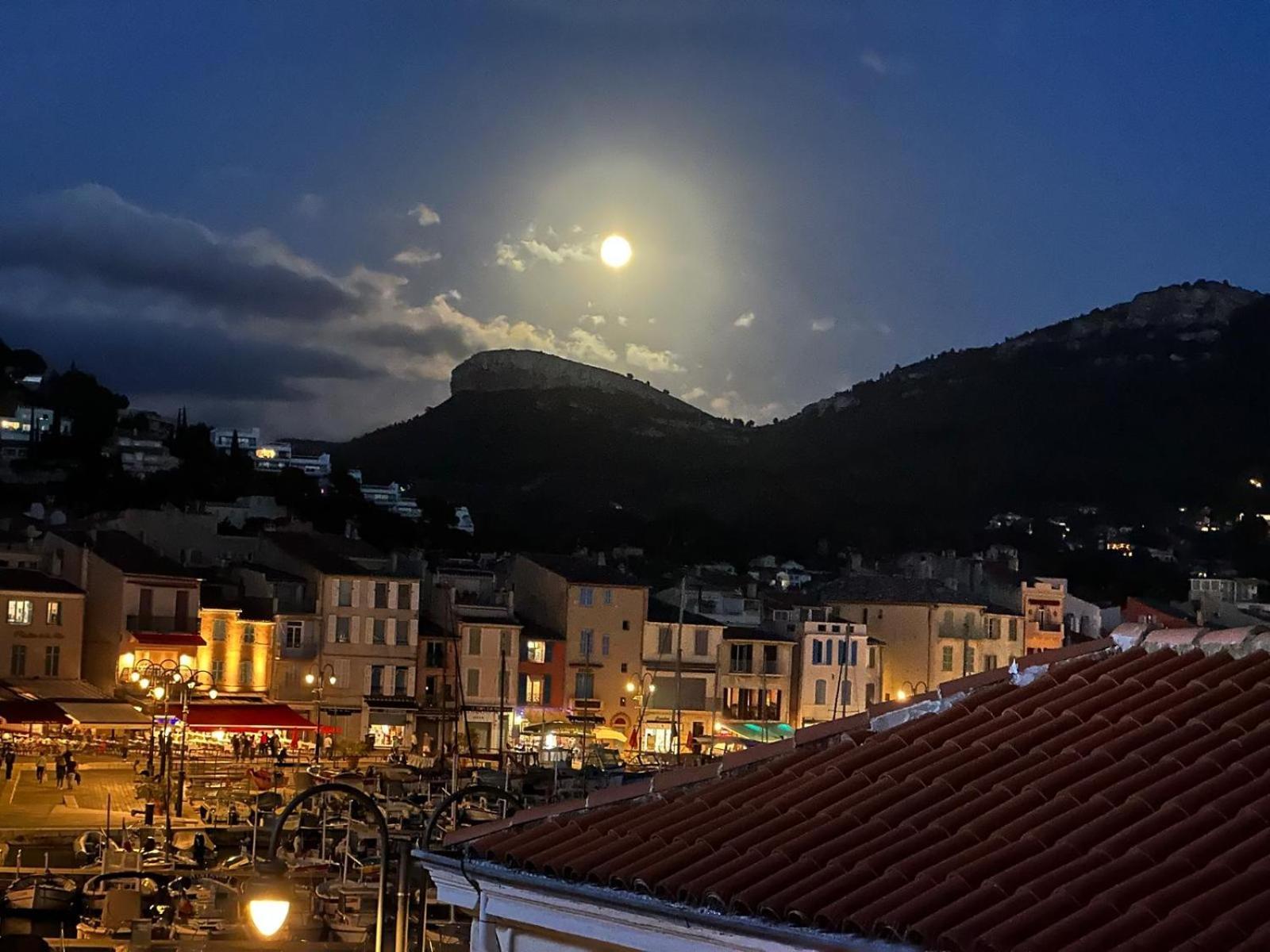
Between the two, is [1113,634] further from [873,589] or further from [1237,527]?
[1237,527]

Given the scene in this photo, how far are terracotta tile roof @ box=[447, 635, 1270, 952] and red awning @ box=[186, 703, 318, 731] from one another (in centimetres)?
4631

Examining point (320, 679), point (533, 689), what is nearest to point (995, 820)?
point (320, 679)

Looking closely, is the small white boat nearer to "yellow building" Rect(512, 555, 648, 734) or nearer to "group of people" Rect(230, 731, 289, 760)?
"group of people" Rect(230, 731, 289, 760)

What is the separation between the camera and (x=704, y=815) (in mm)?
11305

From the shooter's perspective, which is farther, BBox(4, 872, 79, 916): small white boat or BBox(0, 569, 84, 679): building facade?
BBox(0, 569, 84, 679): building facade

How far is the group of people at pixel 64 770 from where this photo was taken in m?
53.8

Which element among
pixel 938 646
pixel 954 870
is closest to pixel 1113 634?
pixel 954 870

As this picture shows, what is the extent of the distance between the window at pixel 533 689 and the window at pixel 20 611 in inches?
910

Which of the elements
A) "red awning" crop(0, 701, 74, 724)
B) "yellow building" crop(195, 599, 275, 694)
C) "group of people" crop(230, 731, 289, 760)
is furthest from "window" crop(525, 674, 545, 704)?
"red awning" crop(0, 701, 74, 724)

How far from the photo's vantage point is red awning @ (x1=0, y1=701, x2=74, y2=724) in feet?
177

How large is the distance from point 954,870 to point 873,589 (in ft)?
302

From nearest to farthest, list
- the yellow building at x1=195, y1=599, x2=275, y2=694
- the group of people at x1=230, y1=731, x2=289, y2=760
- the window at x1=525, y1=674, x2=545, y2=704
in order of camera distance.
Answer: the group of people at x1=230, y1=731, x2=289, y2=760 → the yellow building at x1=195, y1=599, x2=275, y2=694 → the window at x1=525, y1=674, x2=545, y2=704

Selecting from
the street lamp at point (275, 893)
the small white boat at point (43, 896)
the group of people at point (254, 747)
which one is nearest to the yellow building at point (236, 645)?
the group of people at point (254, 747)

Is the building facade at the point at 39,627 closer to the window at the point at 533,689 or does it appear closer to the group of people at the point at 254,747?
the group of people at the point at 254,747
